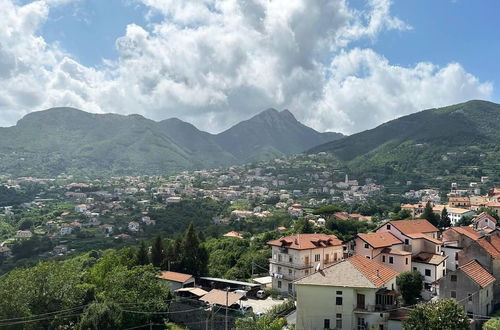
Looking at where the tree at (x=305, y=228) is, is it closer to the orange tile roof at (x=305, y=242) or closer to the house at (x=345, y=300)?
the orange tile roof at (x=305, y=242)

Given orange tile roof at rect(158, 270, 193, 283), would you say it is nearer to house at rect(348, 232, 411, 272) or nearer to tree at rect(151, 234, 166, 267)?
tree at rect(151, 234, 166, 267)

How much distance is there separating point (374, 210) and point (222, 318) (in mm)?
84734

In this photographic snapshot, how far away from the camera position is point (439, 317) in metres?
26.3

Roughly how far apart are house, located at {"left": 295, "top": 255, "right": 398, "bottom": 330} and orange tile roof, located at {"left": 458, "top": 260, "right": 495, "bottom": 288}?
6452 mm

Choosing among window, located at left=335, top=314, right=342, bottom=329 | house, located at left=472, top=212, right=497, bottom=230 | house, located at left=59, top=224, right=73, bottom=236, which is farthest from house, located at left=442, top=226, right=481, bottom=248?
house, located at left=59, top=224, right=73, bottom=236

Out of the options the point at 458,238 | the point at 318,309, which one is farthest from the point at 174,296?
the point at 458,238

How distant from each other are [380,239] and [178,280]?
74.2ft

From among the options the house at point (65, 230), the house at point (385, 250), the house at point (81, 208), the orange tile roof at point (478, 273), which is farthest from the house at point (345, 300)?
the house at point (81, 208)

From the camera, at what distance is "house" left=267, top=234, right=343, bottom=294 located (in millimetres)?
47438

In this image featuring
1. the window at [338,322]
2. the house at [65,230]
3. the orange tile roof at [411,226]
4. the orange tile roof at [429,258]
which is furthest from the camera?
the house at [65,230]

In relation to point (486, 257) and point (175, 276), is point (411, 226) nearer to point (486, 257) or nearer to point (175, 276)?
point (486, 257)

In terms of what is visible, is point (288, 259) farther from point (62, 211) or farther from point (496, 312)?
point (62, 211)

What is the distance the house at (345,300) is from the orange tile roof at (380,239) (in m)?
10.7

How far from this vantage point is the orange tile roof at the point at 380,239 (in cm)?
4466
